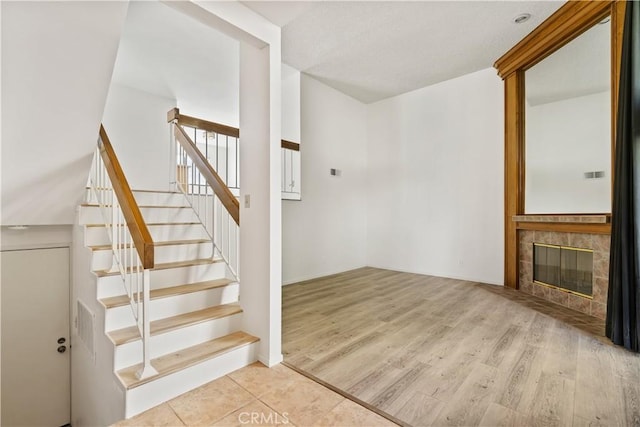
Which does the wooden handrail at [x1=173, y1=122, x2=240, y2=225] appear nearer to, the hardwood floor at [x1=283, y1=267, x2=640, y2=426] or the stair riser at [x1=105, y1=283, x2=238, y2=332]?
the stair riser at [x1=105, y1=283, x2=238, y2=332]

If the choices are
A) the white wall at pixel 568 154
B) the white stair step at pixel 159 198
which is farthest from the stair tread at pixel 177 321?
the white wall at pixel 568 154

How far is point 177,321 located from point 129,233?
0.71 meters

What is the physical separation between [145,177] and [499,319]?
5473 millimetres

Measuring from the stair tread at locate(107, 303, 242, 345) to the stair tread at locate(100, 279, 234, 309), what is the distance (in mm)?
169

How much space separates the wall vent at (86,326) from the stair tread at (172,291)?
1.06 feet

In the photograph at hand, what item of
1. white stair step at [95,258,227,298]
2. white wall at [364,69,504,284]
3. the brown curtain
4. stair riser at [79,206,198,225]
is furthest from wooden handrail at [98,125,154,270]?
white wall at [364,69,504,284]

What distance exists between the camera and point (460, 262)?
457cm

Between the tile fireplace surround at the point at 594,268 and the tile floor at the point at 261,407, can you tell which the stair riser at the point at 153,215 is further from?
the tile fireplace surround at the point at 594,268

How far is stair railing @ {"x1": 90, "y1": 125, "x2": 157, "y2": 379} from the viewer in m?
1.66

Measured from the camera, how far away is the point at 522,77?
152 inches

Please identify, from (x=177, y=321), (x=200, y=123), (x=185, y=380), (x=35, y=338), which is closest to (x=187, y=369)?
(x=185, y=380)

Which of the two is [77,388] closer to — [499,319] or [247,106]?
[247,106]

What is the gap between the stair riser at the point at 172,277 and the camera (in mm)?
2127

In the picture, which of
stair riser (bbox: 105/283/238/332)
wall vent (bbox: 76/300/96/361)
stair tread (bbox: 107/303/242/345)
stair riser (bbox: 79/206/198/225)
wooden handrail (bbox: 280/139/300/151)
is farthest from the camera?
wooden handrail (bbox: 280/139/300/151)
